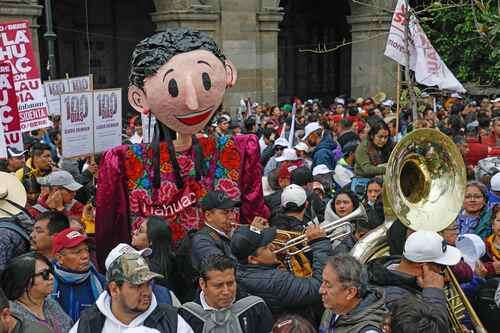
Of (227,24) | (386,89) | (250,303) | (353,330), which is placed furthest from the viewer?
(386,89)

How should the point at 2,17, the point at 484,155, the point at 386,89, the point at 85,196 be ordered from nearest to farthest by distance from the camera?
the point at 85,196
the point at 484,155
the point at 2,17
the point at 386,89

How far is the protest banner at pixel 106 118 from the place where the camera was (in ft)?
24.9

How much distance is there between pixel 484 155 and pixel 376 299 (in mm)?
5192

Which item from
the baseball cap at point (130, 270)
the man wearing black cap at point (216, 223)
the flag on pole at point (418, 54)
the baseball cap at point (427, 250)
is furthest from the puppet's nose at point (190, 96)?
the flag on pole at point (418, 54)

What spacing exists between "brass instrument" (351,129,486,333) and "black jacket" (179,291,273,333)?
100 centimetres

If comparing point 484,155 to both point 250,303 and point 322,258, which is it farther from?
point 250,303

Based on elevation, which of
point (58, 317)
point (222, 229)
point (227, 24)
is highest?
point (227, 24)

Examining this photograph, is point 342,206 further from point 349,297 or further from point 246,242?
point 349,297

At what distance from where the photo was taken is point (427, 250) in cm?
361

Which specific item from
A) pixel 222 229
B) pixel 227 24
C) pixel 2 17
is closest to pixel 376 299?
pixel 222 229

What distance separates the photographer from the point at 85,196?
6.40 meters

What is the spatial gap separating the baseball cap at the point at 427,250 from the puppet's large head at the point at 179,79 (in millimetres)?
1720

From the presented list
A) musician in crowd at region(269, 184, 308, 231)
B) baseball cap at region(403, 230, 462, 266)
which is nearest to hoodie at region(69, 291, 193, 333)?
baseball cap at region(403, 230, 462, 266)

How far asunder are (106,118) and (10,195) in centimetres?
269
